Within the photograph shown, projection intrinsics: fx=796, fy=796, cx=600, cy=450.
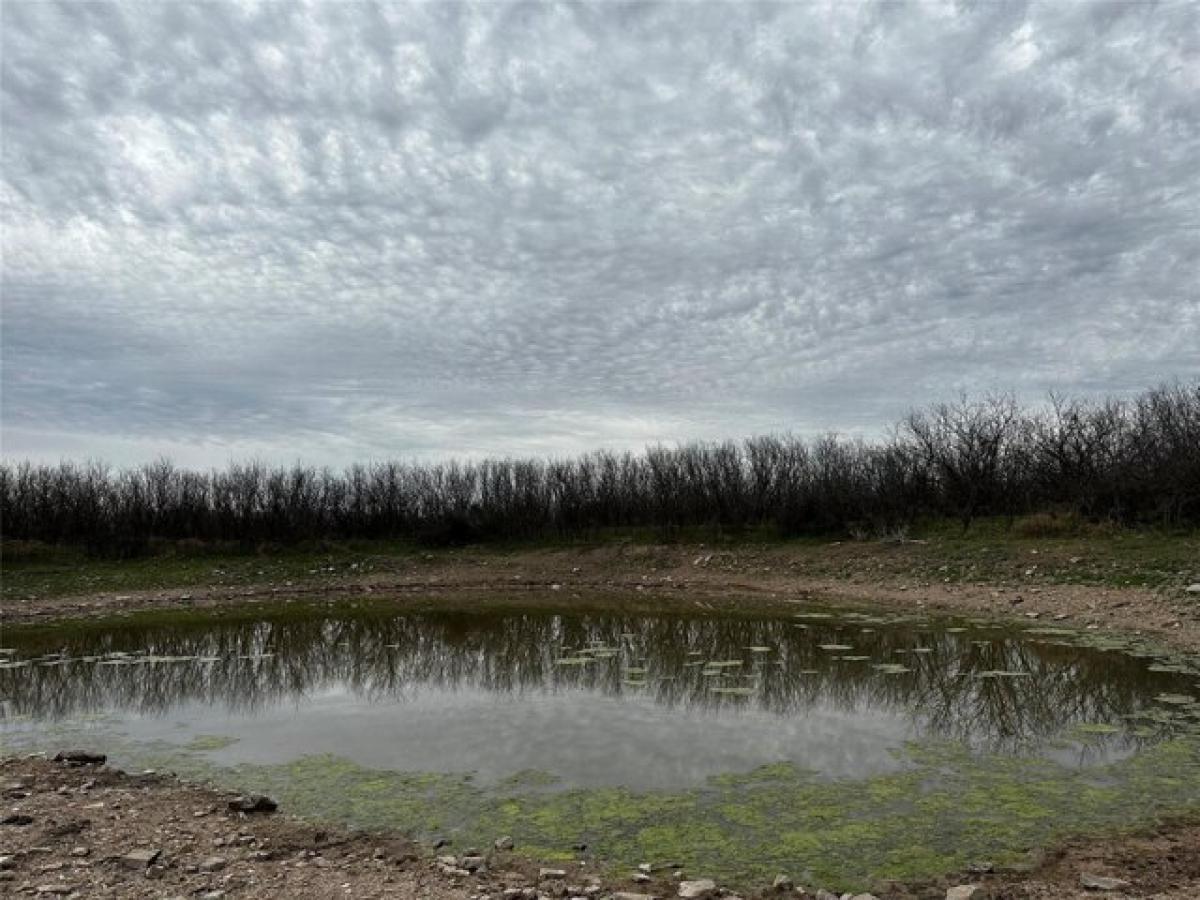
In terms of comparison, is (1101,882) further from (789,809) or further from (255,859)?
(255,859)

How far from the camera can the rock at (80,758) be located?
830 cm

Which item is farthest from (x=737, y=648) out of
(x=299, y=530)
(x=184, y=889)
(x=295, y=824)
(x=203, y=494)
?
(x=203, y=494)

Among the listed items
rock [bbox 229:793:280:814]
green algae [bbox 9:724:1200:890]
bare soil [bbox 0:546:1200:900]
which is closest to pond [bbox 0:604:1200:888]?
green algae [bbox 9:724:1200:890]

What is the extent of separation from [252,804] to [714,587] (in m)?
20.7

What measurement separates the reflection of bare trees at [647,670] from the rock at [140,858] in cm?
604

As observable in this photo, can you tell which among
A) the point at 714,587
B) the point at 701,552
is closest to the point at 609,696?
the point at 714,587

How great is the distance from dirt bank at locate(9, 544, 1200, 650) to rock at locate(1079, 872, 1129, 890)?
1109 centimetres

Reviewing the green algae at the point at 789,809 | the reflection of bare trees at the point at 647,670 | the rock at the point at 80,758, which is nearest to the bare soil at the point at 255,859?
the rock at the point at 80,758

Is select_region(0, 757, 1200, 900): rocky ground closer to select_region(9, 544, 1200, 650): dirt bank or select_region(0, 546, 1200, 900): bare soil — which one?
select_region(0, 546, 1200, 900): bare soil

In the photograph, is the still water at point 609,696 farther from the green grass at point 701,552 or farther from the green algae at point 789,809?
the green grass at point 701,552

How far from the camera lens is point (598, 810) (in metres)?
6.79

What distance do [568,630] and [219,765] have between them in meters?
10.7

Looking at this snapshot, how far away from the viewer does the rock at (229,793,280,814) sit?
683 cm

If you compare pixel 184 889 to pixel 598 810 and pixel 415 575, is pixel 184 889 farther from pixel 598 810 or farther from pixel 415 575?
pixel 415 575
